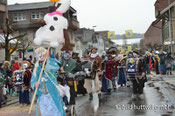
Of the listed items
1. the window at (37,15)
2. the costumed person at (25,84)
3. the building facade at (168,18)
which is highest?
the window at (37,15)

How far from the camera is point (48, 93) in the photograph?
273 inches

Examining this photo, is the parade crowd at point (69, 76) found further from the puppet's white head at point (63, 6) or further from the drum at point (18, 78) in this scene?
the puppet's white head at point (63, 6)

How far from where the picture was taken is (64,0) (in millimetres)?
7723

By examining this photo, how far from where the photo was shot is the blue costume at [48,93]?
6.78 metres

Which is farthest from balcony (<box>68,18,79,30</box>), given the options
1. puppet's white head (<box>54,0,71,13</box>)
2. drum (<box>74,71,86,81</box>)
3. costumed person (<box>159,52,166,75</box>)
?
puppet's white head (<box>54,0,71,13</box>)

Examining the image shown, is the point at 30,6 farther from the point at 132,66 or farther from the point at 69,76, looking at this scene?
the point at 69,76

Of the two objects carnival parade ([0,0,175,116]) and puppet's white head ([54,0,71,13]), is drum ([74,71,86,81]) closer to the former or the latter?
carnival parade ([0,0,175,116])

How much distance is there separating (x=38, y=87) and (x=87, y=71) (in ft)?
18.6

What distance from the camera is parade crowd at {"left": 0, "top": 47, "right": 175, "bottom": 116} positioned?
6971 mm

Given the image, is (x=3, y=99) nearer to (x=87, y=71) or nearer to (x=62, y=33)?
(x=87, y=71)

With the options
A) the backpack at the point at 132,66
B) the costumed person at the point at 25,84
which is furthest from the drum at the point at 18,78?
the backpack at the point at 132,66

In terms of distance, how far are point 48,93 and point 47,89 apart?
0.30ft

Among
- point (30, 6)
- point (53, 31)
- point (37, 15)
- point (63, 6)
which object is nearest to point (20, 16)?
point (30, 6)

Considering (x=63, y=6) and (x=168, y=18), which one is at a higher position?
(x=168, y=18)
